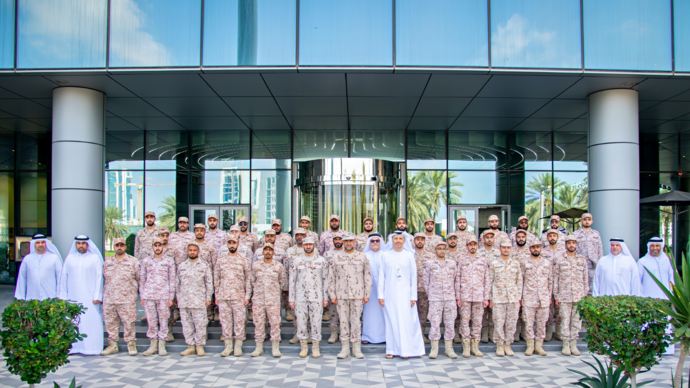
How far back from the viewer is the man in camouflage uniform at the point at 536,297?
6.82 meters

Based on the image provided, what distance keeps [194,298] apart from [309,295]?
1744mm

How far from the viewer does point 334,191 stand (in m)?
10.2

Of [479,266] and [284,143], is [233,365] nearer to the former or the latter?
[479,266]

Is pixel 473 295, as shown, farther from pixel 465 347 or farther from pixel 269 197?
pixel 269 197

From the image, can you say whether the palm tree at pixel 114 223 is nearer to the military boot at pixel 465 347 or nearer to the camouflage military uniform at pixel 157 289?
the camouflage military uniform at pixel 157 289

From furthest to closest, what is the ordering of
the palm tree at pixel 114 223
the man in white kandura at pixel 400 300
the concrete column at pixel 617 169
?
1. the palm tree at pixel 114 223
2. the concrete column at pixel 617 169
3. the man in white kandura at pixel 400 300

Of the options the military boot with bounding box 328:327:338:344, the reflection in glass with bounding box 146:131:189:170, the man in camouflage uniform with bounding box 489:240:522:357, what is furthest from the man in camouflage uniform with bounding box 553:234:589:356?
the reflection in glass with bounding box 146:131:189:170

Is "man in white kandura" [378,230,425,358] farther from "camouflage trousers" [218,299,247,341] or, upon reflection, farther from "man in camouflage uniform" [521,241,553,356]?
"camouflage trousers" [218,299,247,341]

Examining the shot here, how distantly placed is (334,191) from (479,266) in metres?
4.32

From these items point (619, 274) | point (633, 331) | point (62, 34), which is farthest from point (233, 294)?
point (619, 274)

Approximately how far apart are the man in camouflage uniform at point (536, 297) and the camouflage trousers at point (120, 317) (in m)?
6.04

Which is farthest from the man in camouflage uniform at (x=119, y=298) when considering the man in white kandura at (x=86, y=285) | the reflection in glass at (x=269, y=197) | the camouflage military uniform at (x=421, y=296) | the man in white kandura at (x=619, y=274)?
the man in white kandura at (x=619, y=274)

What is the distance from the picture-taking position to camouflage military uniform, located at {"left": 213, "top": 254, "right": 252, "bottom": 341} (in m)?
6.71

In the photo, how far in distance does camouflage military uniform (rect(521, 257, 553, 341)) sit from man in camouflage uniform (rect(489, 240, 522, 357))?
7.1 inches
